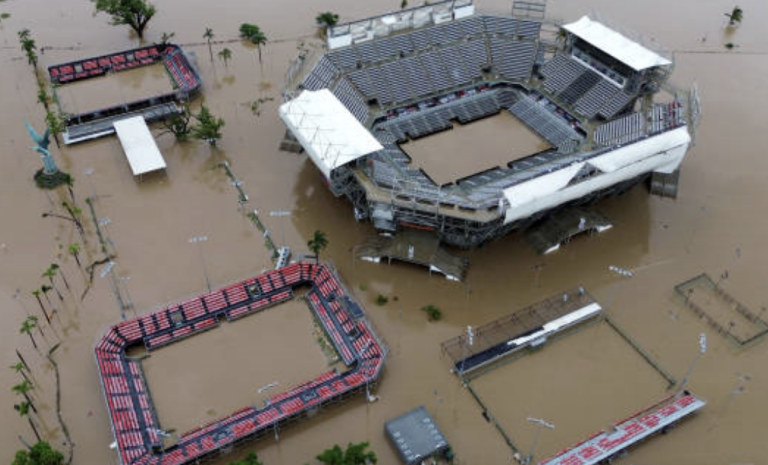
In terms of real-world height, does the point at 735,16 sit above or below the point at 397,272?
above

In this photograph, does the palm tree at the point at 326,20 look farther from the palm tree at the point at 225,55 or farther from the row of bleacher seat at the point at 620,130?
the row of bleacher seat at the point at 620,130

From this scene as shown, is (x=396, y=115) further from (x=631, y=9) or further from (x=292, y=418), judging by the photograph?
(x=631, y=9)

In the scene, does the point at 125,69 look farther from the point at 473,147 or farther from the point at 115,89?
the point at 473,147

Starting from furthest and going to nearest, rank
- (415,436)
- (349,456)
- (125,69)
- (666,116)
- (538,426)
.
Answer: (125,69) < (666,116) < (538,426) < (415,436) < (349,456)

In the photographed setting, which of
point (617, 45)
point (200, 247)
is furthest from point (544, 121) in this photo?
point (200, 247)

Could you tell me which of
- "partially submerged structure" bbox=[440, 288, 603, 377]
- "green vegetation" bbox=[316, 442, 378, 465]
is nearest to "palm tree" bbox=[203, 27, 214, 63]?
"partially submerged structure" bbox=[440, 288, 603, 377]

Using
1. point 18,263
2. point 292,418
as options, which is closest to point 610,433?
point 292,418
